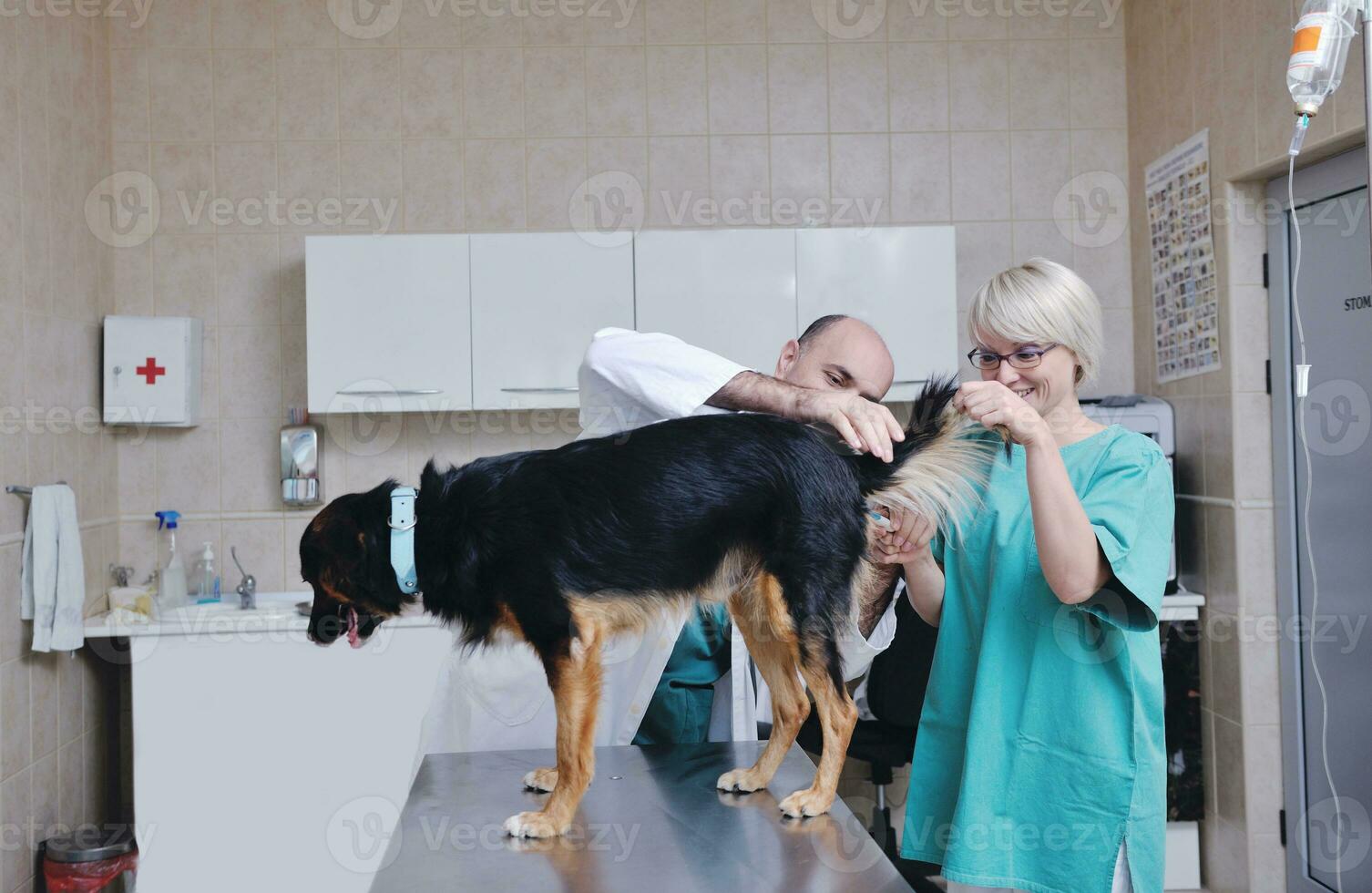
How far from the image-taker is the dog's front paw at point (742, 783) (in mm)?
1457

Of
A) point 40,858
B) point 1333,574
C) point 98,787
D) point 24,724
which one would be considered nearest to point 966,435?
point 1333,574

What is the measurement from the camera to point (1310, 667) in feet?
10.2

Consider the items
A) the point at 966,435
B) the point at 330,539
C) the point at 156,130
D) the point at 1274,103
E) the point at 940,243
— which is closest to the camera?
the point at 330,539

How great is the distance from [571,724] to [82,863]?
8.31 feet

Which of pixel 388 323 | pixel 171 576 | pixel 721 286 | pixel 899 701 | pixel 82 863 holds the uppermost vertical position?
pixel 721 286

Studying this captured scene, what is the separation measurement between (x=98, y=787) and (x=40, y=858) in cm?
45

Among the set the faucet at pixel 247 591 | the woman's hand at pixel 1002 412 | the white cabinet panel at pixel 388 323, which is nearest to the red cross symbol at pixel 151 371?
the white cabinet panel at pixel 388 323

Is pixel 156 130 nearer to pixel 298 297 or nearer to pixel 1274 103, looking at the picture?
pixel 298 297

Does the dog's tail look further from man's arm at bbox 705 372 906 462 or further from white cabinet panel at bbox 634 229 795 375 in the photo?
white cabinet panel at bbox 634 229 795 375

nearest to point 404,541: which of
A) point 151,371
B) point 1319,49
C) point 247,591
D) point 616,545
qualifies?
point 616,545

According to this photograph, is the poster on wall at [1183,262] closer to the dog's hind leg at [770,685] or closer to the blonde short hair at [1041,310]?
the blonde short hair at [1041,310]

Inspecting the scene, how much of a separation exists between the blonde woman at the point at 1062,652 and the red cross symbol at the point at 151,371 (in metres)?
2.89

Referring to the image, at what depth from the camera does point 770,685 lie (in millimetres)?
1465

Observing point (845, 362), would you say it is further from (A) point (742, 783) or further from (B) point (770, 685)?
(A) point (742, 783)
